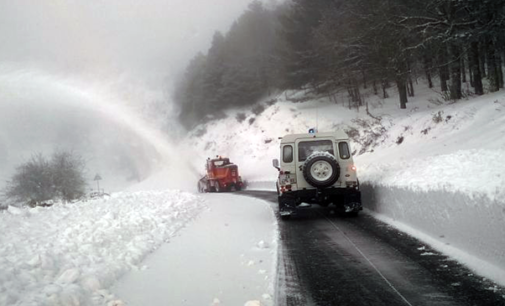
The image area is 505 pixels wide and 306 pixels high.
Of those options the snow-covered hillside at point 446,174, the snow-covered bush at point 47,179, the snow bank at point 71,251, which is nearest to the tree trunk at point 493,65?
the snow-covered hillside at point 446,174

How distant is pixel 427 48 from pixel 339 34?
1137cm

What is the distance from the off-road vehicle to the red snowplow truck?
21.7 metres

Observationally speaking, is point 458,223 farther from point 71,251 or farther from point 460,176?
point 71,251

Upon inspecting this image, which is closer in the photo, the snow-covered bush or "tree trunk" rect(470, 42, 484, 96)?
"tree trunk" rect(470, 42, 484, 96)

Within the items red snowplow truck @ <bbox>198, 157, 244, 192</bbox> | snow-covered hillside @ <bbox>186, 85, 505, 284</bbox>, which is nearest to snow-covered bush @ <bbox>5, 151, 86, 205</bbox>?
red snowplow truck @ <bbox>198, 157, 244, 192</bbox>

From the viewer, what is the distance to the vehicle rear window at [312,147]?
40.9 feet

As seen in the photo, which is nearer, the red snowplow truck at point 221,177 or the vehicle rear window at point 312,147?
the vehicle rear window at point 312,147

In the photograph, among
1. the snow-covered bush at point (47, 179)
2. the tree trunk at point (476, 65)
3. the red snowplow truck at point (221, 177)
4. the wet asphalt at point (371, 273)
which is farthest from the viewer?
the snow-covered bush at point (47, 179)

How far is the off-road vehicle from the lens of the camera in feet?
37.6

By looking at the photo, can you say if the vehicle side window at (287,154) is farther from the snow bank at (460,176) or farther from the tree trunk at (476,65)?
the tree trunk at (476,65)

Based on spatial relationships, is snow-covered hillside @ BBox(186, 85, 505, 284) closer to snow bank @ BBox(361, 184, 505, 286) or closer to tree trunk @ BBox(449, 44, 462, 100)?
snow bank @ BBox(361, 184, 505, 286)

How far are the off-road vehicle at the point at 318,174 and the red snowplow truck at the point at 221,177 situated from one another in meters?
21.7

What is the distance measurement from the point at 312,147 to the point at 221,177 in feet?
72.6

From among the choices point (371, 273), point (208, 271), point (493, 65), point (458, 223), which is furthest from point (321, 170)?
point (493, 65)
